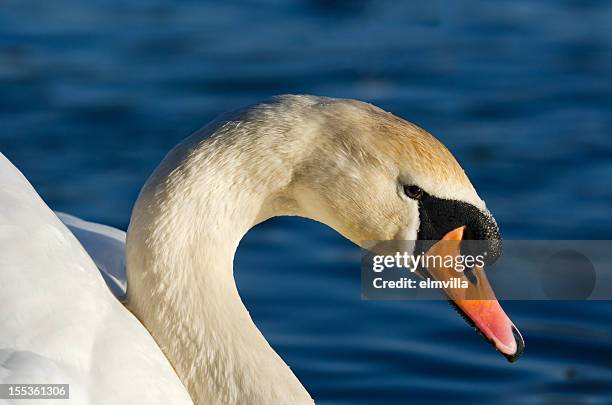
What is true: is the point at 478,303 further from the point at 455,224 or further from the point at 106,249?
the point at 106,249

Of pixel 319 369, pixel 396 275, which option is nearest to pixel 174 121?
pixel 319 369

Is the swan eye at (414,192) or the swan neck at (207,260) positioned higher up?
the swan eye at (414,192)

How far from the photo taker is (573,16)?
1041 centimetres

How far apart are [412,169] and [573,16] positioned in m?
6.45

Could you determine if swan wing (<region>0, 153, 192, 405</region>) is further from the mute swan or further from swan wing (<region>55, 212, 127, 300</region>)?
swan wing (<region>55, 212, 127, 300</region>)

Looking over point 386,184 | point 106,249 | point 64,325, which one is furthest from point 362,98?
point 64,325

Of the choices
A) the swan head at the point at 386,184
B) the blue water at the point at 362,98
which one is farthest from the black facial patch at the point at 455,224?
the blue water at the point at 362,98

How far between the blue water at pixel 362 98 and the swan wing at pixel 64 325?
1.93 metres

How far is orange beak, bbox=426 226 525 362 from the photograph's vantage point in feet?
14.6

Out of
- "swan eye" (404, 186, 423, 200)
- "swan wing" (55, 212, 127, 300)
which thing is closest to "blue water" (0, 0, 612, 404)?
"swan wing" (55, 212, 127, 300)

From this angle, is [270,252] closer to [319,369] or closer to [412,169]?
[319,369]

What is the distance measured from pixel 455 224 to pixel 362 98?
15.3ft

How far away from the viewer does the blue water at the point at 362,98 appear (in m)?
6.32

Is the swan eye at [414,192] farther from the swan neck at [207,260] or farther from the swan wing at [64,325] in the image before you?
the swan wing at [64,325]
